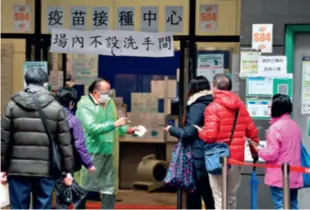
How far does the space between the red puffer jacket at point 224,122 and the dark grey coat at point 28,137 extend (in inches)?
64.0

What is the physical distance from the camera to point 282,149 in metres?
7.27

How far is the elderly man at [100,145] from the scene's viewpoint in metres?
8.19

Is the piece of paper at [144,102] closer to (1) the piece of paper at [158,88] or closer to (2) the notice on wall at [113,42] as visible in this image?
(1) the piece of paper at [158,88]

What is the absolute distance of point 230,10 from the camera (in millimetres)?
9617

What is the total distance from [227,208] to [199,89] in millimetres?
1420

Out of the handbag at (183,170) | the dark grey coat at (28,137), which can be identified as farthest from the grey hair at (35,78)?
the handbag at (183,170)

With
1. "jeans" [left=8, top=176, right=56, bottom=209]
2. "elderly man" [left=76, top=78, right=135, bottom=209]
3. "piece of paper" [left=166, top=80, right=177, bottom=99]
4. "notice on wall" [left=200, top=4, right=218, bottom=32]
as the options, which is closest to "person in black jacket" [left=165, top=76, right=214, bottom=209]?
"elderly man" [left=76, top=78, right=135, bottom=209]

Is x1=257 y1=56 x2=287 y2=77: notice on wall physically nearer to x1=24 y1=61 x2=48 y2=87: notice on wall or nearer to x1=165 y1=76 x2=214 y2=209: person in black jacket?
x1=165 y1=76 x2=214 y2=209: person in black jacket

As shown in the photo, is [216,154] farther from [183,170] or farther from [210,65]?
[210,65]

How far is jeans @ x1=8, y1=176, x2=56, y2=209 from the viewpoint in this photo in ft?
22.3

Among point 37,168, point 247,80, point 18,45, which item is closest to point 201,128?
point 247,80

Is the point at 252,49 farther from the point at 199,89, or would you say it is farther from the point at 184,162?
the point at 184,162

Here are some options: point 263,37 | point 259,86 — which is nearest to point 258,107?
point 259,86

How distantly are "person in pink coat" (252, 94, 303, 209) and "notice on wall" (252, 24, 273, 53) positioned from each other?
1.29 metres
